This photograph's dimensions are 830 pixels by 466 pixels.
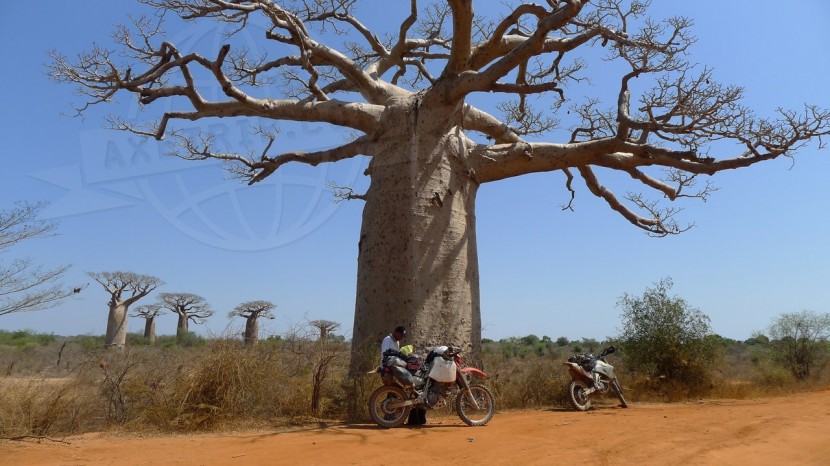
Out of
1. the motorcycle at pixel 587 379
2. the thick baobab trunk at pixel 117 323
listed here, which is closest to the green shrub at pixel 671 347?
the motorcycle at pixel 587 379

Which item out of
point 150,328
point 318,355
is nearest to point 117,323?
point 150,328

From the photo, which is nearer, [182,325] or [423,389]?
[423,389]

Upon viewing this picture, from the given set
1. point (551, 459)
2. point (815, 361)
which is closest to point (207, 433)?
point (551, 459)

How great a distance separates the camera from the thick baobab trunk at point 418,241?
19.8 feet

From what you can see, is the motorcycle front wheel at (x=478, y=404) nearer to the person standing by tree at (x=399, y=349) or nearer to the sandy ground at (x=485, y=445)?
the sandy ground at (x=485, y=445)

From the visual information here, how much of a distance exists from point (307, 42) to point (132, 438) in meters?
4.86

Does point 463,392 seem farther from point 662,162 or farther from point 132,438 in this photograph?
point 662,162

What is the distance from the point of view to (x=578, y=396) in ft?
22.0

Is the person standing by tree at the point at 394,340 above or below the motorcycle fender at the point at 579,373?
above

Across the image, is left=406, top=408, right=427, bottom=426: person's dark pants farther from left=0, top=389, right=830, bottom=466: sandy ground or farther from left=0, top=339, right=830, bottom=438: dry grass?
left=0, top=339, right=830, bottom=438: dry grass

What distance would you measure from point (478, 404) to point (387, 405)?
873mm

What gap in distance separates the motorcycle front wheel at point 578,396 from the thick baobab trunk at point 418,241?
1250mm

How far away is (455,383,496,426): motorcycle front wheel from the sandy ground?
0.10m

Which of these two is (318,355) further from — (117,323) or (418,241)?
(117,323)
